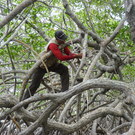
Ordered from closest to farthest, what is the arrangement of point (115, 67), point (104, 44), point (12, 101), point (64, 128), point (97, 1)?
point (12, 101) < point (64, 128) < point (104, 44) < point (115, 67) < point (97, 1)

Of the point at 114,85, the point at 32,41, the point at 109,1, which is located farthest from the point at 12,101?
the point at 109,1

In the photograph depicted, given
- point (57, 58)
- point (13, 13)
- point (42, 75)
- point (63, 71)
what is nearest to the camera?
point (13, 13)

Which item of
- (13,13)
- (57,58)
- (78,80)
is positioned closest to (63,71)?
(78,80)

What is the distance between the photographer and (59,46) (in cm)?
242

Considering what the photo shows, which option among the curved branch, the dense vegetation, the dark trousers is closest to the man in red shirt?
the dark trousers

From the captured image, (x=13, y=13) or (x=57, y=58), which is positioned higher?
(x=13, y=13)

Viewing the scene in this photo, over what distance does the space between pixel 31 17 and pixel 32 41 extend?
353mm

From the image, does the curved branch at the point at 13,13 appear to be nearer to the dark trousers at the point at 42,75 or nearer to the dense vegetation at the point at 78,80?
the dense vegetation at the point at 78,80

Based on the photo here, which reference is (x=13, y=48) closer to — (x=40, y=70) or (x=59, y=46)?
(x=40, y=70)

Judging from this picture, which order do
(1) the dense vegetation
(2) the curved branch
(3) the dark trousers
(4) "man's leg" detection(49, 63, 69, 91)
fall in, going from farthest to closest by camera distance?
(4) "man's leg" detection(49, 63, 69, 91), (3) the dark trousers, (1) the dense vegetation, (2) the curved branch

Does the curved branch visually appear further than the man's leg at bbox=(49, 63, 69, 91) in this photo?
No

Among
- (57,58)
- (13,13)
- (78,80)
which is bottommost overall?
(78,80)

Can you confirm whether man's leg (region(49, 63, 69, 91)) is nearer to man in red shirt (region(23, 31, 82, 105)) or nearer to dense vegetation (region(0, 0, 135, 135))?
→ man in red shirt (region(23, 31, 82, 105))

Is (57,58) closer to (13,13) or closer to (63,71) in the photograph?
(63,71)
